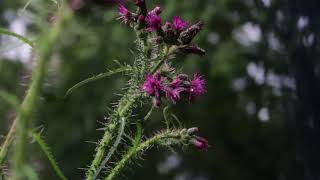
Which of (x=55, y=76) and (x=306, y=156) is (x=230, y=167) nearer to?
(x=306, y=156)

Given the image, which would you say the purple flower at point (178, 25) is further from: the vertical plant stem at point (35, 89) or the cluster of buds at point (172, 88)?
the vertical plant stem at point (35, 89)

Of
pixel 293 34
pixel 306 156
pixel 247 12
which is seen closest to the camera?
pixel 306 156

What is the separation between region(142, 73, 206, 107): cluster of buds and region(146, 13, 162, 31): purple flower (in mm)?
48

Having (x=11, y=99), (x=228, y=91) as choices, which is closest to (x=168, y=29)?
(x=11, y=99)

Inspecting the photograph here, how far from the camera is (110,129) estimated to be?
24.0 inches

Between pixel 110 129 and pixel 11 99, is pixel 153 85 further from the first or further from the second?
pixel 11 99

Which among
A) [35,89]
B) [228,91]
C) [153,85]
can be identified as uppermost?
[228,91]

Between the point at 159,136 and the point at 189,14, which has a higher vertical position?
the point at 189,14

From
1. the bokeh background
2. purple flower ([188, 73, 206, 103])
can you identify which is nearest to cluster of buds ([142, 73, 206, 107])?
purple flower ([188, 73, 206, 103])

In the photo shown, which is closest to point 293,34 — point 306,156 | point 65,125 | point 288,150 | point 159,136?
point 306,156

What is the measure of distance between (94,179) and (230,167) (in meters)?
3.06

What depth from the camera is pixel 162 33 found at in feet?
2.06

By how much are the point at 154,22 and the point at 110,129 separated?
0.12 m

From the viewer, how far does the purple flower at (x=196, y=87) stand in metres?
0.65
